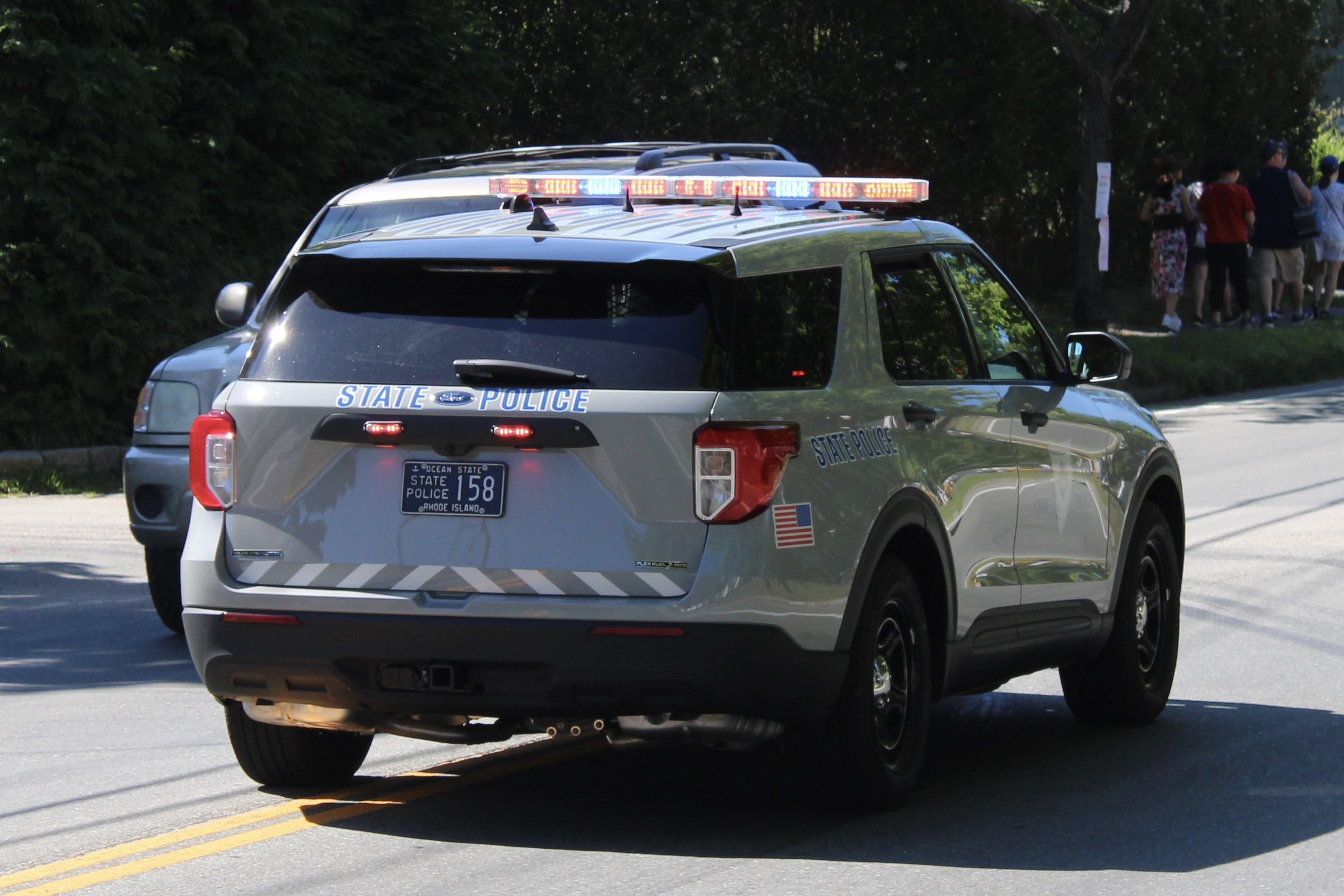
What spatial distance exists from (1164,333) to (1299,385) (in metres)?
2.96

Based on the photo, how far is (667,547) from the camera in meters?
5.34

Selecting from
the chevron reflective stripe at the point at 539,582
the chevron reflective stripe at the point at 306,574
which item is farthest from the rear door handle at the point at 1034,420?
the chevron reflective stripe at the point at 306,574

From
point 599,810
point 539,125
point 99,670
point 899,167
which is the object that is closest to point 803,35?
point 899,167

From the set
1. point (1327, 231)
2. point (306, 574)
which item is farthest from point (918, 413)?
point (1327, 231)

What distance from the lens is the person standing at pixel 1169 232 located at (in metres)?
25.8

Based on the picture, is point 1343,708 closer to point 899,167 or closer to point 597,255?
point 597,255

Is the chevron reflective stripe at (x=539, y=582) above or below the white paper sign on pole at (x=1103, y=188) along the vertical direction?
below

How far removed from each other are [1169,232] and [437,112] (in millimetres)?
10569

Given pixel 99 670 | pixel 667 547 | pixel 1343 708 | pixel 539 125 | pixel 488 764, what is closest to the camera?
pixel 667 547

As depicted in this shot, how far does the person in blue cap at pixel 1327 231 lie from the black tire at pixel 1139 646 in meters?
21.2

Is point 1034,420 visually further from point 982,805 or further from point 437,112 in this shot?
point 437,112

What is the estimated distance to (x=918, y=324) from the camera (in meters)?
6.46

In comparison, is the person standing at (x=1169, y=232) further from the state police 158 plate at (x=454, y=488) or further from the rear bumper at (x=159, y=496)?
the state police 158 plate at (x=454, y=488)

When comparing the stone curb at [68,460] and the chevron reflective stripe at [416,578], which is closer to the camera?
the chevron reflective stripe at [416,578]
